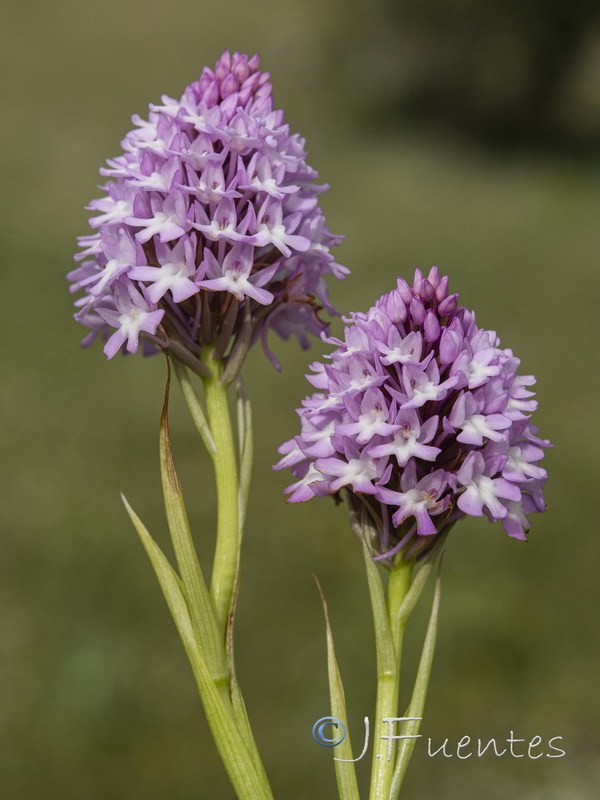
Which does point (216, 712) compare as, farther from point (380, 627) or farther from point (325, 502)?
point (325, 502)

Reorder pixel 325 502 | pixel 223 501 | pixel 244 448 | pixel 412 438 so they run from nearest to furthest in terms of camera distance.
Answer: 1. pixel 412 438
2. pixel 223 501
3. pixel 244 448
4. pixel 325 502

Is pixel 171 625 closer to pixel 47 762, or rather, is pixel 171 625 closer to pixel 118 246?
pixel 47 762

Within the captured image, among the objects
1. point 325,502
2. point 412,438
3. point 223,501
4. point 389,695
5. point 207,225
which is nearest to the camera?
point 412,438

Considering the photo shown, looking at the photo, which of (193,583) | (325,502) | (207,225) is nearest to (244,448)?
(193,583)

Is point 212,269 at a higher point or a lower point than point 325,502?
higher

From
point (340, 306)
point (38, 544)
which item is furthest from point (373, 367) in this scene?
point (340, 306)

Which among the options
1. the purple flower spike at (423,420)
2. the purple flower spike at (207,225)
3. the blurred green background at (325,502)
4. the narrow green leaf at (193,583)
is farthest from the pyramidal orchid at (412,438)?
the blurred green background at (325,502)

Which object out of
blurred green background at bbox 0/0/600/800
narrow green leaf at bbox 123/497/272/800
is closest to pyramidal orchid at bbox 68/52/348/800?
narrow green leaf at bbox 123/497/272/800

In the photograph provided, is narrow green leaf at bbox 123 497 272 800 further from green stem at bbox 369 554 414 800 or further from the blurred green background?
the blurred green background
